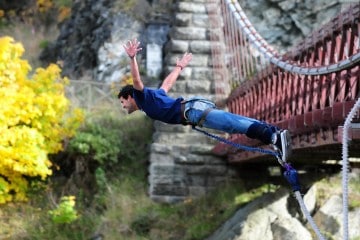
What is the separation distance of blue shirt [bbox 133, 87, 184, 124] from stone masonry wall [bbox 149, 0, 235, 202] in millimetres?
6191

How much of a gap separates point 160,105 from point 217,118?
55 cm

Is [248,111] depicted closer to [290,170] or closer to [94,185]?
[94,185]

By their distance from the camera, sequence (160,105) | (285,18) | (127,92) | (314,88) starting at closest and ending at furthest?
(160,105), (127,92), (314,88), (285,18)

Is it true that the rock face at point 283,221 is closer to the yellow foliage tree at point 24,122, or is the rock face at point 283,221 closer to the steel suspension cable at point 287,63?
the steel suspension cable at point 287,63

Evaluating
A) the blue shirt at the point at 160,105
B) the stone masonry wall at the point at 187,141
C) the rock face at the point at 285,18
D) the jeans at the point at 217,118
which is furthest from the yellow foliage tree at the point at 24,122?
the rock face at the point at 285,18

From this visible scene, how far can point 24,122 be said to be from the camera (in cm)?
1048

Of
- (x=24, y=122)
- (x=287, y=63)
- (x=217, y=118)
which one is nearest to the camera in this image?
(x=217, y=118)

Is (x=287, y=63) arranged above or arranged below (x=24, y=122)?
above

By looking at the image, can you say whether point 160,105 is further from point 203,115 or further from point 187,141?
point 187,141

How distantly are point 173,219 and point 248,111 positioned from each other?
268 centimetres

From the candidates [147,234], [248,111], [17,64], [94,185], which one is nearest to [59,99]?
[17,64]

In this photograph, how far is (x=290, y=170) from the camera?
4.29 meters

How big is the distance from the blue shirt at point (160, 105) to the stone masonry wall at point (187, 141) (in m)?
6.19

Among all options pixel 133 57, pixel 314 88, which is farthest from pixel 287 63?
pixel 133 57
